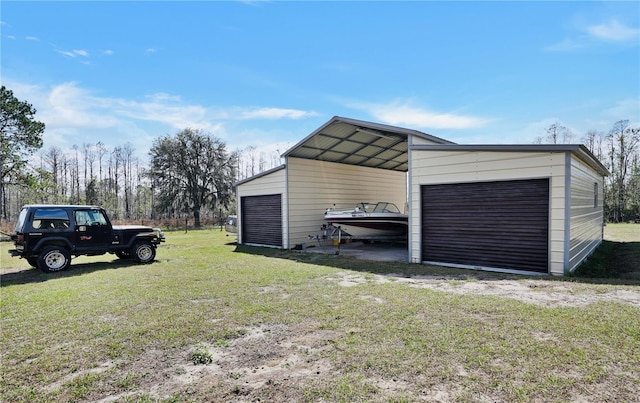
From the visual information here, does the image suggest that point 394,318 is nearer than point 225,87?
Yes

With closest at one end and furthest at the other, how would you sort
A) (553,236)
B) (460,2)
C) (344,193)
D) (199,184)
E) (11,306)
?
(11,306)
(553,236)
(460,2)
(344,193)
(199,184)

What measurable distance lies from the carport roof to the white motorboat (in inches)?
88.7

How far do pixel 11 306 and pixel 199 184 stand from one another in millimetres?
28473

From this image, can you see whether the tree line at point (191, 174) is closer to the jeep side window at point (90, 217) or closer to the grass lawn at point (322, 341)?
the jeep side window at point (90, 217)

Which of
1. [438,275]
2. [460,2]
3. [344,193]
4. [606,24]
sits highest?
[460,2]

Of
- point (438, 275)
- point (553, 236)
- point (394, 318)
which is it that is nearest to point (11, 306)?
point (394, 318)

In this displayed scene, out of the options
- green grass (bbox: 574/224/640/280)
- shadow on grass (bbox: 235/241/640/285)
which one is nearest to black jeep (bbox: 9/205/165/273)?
shadow on grass (bbox: 235/241/640/285)

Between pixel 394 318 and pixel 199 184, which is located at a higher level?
pixel 199 184

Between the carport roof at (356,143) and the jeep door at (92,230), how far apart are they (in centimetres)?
579

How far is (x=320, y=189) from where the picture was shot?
12.9 metres

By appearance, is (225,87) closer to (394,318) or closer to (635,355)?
(394,318)

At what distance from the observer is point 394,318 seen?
4.05 meters

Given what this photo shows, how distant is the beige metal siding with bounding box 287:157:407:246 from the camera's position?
39.1 ft

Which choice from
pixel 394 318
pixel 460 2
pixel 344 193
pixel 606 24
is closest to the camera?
pixel 394 318
